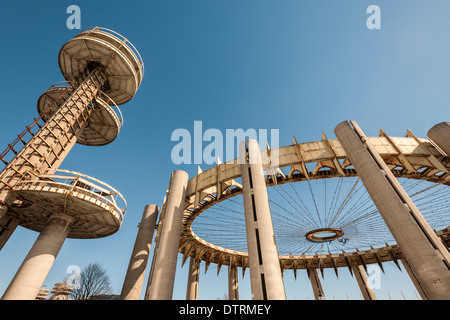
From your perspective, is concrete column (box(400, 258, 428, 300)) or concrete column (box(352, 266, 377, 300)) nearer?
concrete column (box(400, 258, 428, 300))

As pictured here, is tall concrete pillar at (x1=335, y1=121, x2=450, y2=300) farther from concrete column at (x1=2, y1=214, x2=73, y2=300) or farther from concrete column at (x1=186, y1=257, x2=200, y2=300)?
concrete column at (x1=2, y1=214, x2=73, y2=300)

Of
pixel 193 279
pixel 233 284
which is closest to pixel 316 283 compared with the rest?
pixel 233 284

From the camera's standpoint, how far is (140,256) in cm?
3130

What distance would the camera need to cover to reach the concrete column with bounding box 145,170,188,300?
888 inches

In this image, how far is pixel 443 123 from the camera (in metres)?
25.1

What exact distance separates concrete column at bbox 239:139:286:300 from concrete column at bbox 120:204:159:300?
18.3 metres

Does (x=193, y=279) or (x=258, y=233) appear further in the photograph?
(x=193, y=279)

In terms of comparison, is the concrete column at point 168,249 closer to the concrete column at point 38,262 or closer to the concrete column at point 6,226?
the concrete column at point 38,262

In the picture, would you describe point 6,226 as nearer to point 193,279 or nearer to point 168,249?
point 168,249

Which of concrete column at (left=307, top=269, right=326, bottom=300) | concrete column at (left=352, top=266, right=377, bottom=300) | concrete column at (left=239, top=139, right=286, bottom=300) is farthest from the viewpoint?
concrete column at (left=307, top=269, right=326, bottom=300)

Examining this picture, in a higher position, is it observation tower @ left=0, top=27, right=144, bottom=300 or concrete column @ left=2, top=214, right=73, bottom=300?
observation tower @ left=0, top=27, right=144, bottom=300

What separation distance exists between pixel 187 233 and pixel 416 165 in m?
32.6

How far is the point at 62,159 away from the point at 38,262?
636 inches

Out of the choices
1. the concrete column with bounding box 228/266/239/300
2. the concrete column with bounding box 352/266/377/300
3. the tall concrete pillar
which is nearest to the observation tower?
the concrete column with bounding box 228/266/239/300
